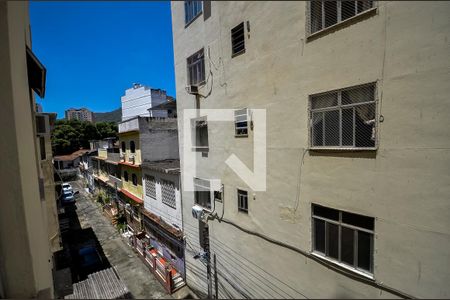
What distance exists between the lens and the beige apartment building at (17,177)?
0.88m

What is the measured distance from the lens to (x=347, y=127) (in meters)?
1.84

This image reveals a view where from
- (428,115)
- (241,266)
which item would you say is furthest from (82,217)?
(428,115)

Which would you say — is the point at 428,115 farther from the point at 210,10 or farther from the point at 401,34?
the point at 210,10

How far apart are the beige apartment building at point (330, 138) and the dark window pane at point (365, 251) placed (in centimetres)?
1

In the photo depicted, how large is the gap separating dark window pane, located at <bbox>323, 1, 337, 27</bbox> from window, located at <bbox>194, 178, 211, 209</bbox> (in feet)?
7.21

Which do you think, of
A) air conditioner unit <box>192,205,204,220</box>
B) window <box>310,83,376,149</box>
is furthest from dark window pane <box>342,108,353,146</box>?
air conditioner unit <box>192,205,204,220</box>

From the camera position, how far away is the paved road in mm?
5002

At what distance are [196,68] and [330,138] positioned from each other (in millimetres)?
1888

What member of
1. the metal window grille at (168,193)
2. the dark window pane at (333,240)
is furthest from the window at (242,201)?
the metal window grille at (168,193)

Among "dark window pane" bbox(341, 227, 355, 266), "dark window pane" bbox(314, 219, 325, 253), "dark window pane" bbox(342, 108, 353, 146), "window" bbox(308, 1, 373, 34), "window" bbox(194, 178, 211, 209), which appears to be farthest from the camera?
"window" bbox(194, 178, 211, 209)

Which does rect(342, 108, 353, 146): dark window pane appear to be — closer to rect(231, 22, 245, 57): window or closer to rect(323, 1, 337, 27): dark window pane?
rect(323, 1, 337, 27): dark window pane

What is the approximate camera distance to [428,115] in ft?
4.96

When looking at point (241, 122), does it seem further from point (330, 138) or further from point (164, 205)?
point (164, 205)

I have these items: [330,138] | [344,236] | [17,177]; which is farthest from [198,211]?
[17,177]
